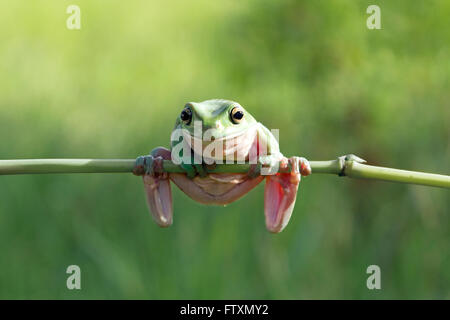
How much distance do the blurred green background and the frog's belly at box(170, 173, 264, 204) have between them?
66.4 inches

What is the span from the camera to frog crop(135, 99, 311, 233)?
2.09 meters

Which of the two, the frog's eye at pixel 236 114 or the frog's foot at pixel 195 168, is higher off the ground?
the frog's eye at pixel 236 114

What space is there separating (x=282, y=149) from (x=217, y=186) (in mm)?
2276

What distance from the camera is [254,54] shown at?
4582 millimetres

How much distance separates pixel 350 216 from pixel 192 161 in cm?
262

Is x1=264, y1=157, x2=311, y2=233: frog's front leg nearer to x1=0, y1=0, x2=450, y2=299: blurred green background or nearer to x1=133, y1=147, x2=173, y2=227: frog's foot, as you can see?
x1=133, y1=147, x2=173, y2=227: frog's foot

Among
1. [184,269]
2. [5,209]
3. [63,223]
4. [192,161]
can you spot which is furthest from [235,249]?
[192,161]

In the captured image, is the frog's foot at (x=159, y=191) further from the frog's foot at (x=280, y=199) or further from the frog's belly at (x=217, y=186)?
the frog's foot at (x=280, y=199)

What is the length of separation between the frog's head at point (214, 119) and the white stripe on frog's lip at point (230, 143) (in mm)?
11

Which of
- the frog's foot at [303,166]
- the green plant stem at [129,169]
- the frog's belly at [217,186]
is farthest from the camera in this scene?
the frog's belly at [217,186]

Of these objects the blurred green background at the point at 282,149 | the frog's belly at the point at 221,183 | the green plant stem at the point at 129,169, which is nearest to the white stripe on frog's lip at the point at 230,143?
the frog's belly at the point at 221,183

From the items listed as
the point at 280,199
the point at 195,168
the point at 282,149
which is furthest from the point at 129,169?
the point at 282,149

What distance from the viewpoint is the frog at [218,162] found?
6.87 feet

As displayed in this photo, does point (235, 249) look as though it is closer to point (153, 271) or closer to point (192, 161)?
point (153, 271)
